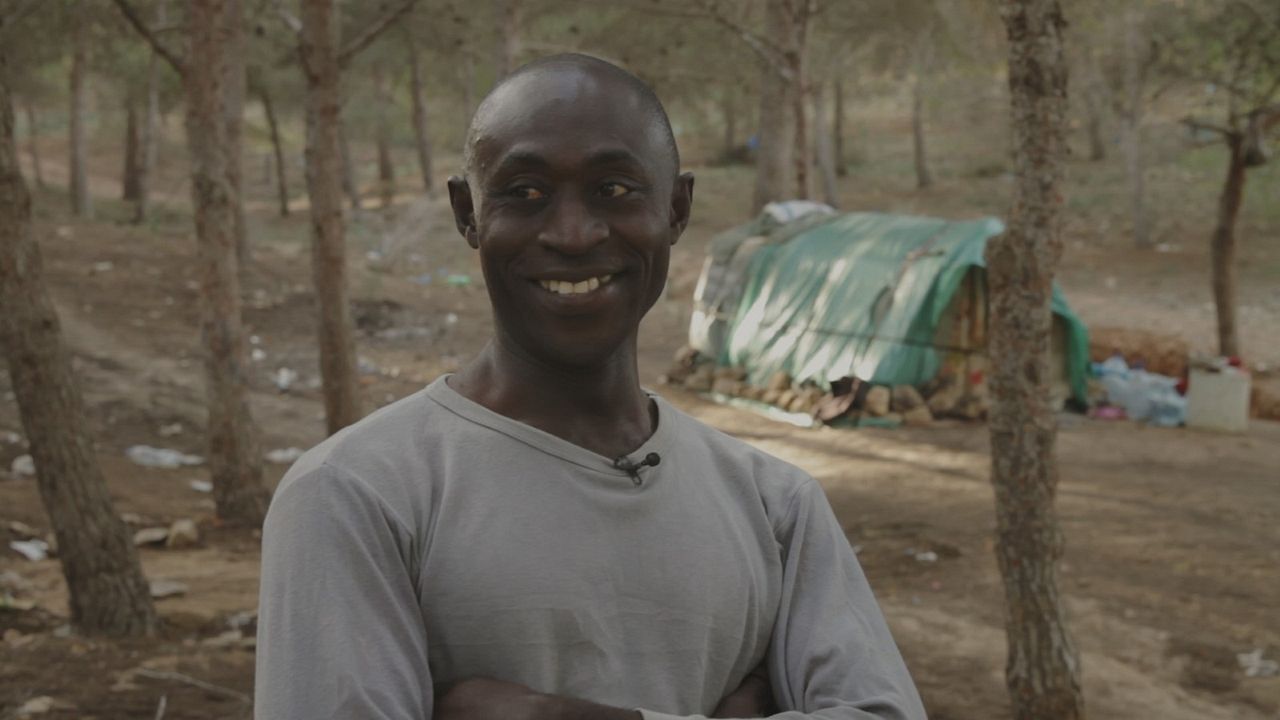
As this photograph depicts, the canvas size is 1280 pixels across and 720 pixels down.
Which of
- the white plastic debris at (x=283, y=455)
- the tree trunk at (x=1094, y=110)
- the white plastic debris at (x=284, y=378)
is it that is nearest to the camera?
the white plastic debris at (x=283, y=455)

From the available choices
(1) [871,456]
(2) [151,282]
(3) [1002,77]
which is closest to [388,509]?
(1) [871,456]

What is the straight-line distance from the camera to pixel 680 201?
167 cm

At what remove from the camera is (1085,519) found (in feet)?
29.3

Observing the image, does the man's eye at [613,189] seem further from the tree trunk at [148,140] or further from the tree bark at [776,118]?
the tree trunk at [148,140]

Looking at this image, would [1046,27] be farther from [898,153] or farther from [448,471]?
[898,153]

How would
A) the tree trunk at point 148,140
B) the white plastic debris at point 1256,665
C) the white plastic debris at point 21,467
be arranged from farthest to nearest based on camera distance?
the tree trunk at point 148,140 < the white plastic debris at point 21,467 < the white plastic debris at point 1256,665

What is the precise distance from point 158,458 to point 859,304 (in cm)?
689

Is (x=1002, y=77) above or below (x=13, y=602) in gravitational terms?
above

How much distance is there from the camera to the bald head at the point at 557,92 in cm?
150

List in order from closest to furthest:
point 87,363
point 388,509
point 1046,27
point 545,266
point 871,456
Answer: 1. point 388,509
2. point 545,266
3. point 1046,27
4. point 871,456
5. point 87,363

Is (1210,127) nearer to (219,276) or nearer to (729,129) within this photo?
(219,276)

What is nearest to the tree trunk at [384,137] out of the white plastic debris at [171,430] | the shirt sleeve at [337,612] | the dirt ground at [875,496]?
the dirt ground at [875,496]

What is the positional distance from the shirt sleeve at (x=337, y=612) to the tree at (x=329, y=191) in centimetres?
698

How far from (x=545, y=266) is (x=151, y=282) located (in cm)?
1677
